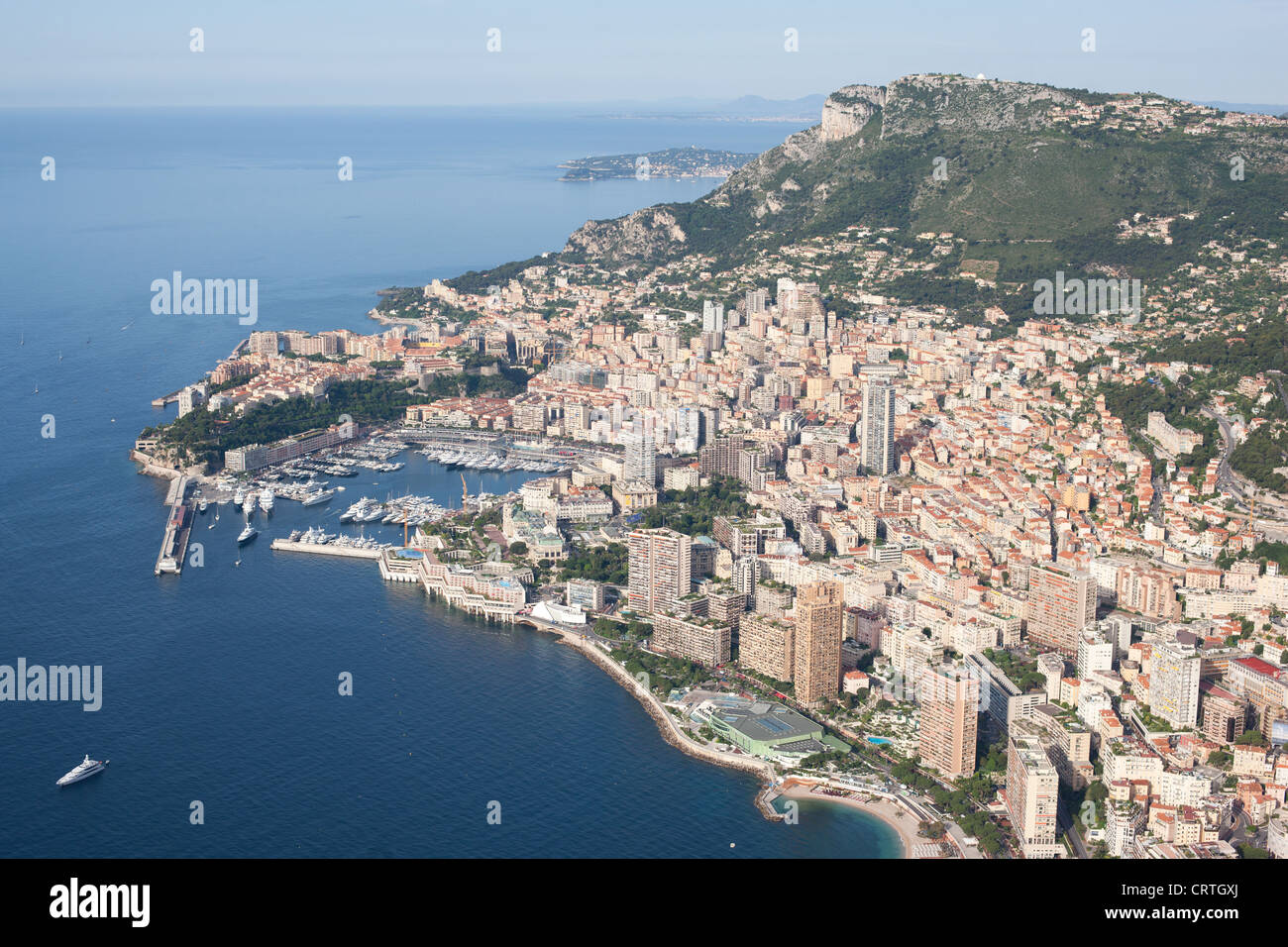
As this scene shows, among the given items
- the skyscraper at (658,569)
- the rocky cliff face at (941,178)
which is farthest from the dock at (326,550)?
the rocky cliff face at (941,178)

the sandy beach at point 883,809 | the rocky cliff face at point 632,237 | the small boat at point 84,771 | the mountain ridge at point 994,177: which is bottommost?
the sandy beach at point 883,809

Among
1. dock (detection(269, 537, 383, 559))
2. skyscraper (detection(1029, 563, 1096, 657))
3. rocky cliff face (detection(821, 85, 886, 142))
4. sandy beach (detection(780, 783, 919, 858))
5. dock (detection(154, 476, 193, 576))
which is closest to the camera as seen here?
sandy beach (detection(780, 783, 919, 858))

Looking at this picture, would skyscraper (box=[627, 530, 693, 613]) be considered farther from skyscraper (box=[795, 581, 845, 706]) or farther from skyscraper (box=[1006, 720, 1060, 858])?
skyscraper (box=[1006, 720, 1060, 858])

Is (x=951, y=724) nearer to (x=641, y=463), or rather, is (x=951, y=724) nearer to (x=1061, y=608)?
(x=1061, y=608)

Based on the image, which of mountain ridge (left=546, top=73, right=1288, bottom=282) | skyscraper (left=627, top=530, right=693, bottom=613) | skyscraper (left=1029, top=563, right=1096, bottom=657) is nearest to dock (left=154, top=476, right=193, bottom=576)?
skyscraper (left=627, top=530, right=693, bottom=613)

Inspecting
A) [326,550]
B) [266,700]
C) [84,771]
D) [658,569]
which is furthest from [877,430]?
[84,771]

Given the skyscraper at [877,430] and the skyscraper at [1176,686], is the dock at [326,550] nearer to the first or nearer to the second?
the skyscraper at [877,430]

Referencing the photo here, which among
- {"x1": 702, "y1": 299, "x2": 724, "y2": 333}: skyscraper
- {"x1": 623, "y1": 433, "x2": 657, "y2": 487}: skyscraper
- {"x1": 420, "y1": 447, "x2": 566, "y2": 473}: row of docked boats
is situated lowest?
{"x1": 420, "y1": 447, "x2": 566, "y2": 473}: row of docked boats
